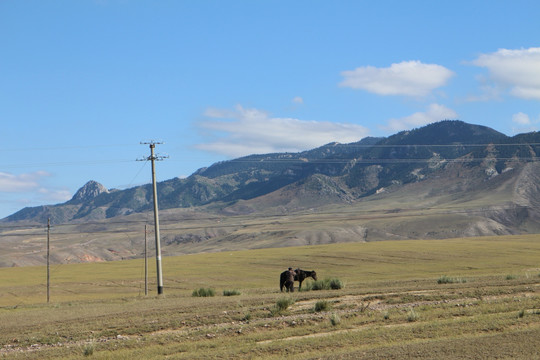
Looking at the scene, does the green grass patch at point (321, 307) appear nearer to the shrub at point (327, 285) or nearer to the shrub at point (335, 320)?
the shrub at point (335, 320)

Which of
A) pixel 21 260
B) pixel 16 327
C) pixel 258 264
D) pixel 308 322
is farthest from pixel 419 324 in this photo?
pixel 21 260

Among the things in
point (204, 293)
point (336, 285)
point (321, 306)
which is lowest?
point (204, 293)

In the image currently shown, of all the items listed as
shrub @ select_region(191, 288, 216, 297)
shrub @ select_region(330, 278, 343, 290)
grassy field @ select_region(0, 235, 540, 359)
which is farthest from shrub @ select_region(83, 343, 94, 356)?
shrub @ select_region(330, 278, 343, 290)

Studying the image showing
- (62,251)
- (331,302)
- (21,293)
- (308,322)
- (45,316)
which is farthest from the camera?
(62,251)

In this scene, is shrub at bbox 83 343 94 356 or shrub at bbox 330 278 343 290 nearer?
shrub at bbox 83 343 94 356

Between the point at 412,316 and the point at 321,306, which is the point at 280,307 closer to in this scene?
the point at 321,306

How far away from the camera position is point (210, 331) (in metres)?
22.2

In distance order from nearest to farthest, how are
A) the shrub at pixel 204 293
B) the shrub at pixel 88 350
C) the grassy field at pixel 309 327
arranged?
the grassy field at pixel 309 327, the shrub at pixel 88 350, the shrub at pixel 204 293

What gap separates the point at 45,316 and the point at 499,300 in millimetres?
19126

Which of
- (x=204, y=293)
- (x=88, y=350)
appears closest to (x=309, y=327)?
(x=88, y=350)

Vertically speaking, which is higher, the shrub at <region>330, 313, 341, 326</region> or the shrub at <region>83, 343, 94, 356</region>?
the shrub at <region>330, 313, 341, 326</region>

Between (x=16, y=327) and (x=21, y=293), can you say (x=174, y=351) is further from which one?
(x=21, y=293)

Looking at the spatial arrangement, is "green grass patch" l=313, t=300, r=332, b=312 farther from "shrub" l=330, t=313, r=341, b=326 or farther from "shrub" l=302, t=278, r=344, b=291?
"shrub" l=302, t=278, r=344, b=291

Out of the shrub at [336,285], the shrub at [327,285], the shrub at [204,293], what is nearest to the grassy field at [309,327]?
the shrub at [204,293]
